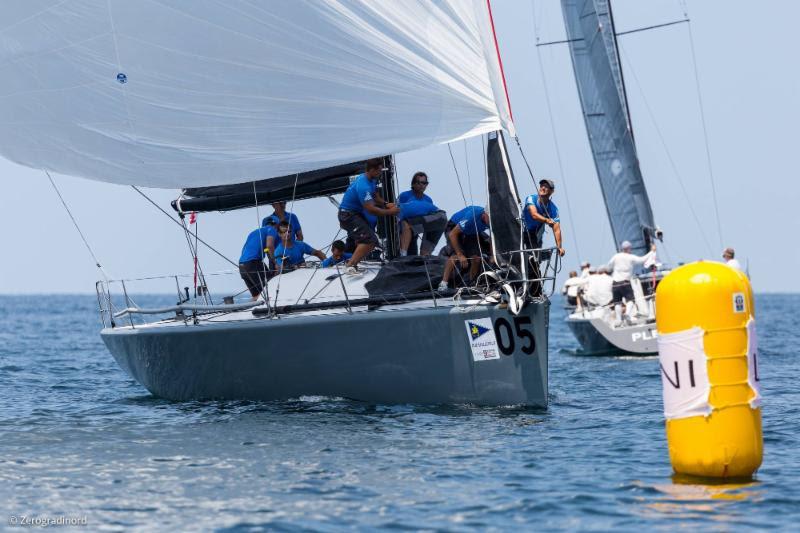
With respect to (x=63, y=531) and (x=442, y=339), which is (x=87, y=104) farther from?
(x=63, y=531)

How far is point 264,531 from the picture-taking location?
266 inches

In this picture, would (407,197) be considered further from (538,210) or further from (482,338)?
(482,338)

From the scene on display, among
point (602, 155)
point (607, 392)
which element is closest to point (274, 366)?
point (607, 392)

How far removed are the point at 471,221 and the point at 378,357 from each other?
165 cm

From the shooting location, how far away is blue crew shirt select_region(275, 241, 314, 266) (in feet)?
42.9

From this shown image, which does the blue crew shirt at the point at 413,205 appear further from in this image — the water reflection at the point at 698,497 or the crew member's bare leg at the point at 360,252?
the water reflection at the point at 698,497

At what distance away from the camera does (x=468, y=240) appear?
11.9 meters

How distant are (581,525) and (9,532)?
314cm

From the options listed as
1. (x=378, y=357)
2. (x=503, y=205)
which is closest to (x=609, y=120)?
(x=503, y=205)

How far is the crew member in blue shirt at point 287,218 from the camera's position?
13.2 metres

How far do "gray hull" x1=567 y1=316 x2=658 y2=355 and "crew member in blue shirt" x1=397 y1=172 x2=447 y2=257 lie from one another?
823cm

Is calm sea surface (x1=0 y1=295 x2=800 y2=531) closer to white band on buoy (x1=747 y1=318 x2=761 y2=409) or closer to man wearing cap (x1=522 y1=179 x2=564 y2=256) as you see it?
white band on buoy (x1=747 y1=318 x2=761 y2=409)

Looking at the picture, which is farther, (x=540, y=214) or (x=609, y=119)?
(x=609, y=119)

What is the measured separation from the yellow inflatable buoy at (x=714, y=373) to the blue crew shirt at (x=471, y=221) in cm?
414
